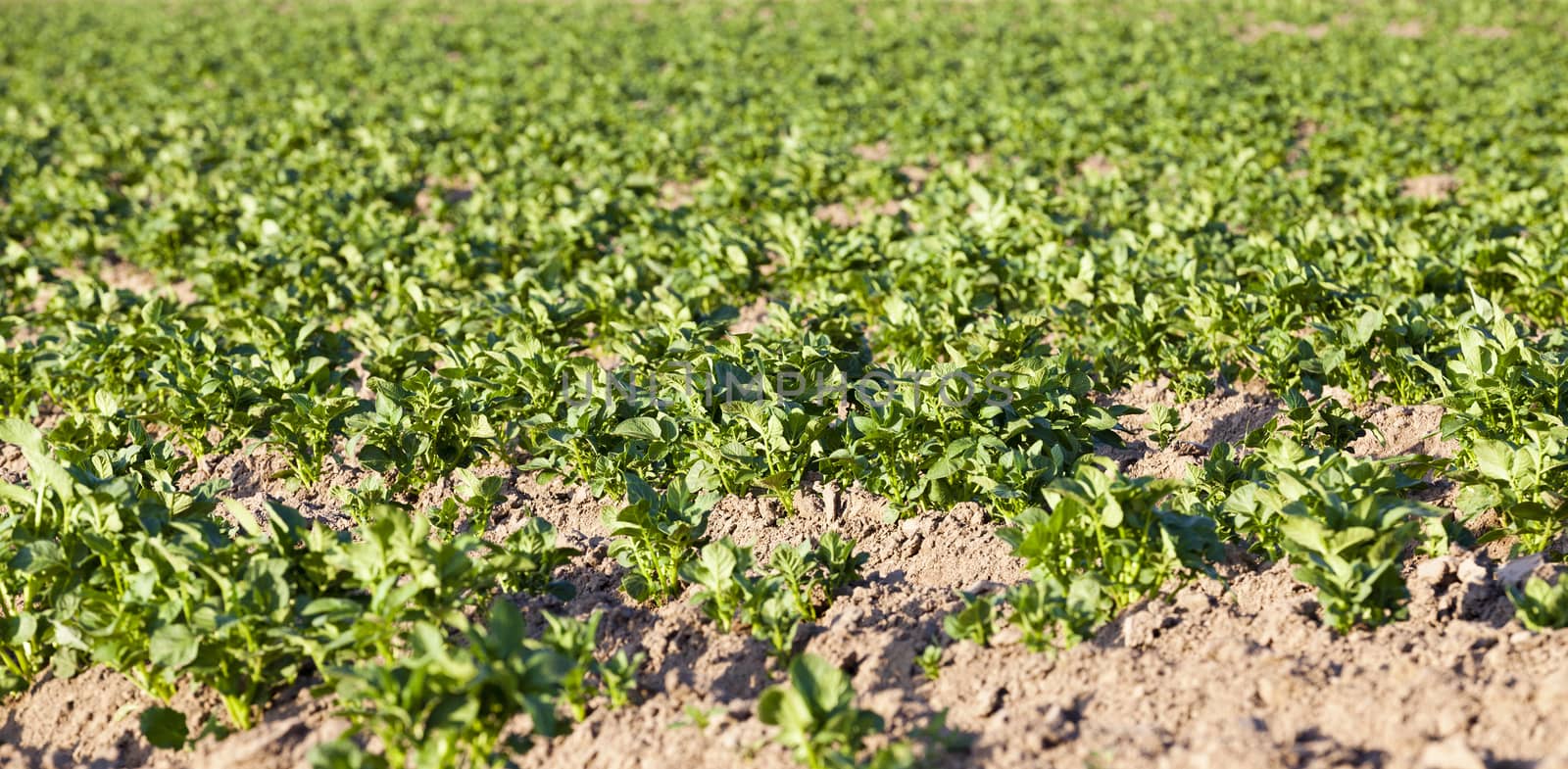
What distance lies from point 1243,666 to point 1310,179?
782 centimetres

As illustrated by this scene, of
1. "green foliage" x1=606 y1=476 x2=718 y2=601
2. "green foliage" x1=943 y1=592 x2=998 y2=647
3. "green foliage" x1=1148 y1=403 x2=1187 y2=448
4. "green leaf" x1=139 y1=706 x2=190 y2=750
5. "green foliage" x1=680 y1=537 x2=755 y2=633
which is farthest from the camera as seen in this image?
"green foliage" x1=1148 y1=403 x2=1187 y2=448

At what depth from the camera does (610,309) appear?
6531mm

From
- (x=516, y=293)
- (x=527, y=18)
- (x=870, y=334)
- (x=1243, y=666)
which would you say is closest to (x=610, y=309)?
(x=516, y=293)

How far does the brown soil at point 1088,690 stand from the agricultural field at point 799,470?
0.01m

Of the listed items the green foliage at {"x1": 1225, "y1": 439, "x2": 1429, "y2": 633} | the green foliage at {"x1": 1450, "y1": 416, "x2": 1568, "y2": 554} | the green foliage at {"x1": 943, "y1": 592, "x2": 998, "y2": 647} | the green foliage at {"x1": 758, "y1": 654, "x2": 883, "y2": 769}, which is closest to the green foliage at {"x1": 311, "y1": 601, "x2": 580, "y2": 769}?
the green foliage at {"x1": 758, "y1": 654, "x2": 883, "y2": 769}

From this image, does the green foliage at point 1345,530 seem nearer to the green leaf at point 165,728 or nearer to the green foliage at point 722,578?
the green foliage at point 722,578

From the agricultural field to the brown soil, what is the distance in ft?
0.05

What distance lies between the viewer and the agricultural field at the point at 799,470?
2980 millimetres

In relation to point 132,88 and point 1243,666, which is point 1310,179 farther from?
point 132,88

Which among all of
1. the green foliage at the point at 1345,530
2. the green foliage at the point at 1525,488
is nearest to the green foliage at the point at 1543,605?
the green foliage at the point at 1345,530

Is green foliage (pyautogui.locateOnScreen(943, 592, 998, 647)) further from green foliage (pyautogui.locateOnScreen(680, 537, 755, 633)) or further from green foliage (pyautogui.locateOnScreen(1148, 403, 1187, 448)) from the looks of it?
green foliage (pyautogui.locateOnScreen(1148, 403, 1187, 448))

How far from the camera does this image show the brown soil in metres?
2.72

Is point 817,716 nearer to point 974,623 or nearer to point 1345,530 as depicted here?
point 974,623

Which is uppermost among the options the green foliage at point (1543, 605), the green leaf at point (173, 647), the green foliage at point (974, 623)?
the green leaf at point (173, 647)
